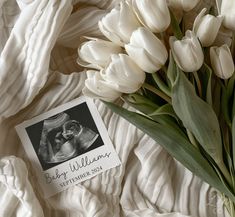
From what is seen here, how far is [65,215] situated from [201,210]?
0.27 m

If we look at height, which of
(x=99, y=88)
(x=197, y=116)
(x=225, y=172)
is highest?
(x=99, y=88)

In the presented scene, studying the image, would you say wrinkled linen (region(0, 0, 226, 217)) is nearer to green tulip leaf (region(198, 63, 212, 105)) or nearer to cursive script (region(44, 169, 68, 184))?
cursive script (region(44, 169, 68, 184))

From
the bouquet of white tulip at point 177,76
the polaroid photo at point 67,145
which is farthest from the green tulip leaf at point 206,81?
the polaroid photo at point 67,145

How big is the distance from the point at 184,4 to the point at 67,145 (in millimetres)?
360

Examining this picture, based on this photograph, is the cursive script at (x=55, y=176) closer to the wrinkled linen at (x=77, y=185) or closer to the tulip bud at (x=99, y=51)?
the wrinkled linen at (x=77, y=185)

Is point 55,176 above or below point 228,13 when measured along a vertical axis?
below

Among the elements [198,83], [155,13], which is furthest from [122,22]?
[198,83]

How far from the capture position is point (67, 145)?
3.19 feet

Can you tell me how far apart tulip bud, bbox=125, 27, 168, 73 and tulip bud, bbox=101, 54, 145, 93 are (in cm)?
1

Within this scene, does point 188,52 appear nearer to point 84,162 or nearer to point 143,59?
point 143,59

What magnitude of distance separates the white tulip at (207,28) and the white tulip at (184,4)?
0.03 meters

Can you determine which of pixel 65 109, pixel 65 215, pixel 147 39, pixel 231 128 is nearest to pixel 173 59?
pixel 147 39

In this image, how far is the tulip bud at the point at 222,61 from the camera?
0.81 metres

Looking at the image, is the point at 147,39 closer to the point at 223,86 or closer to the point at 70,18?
the point at 223,86
